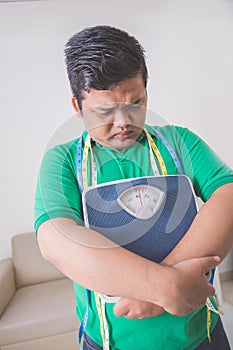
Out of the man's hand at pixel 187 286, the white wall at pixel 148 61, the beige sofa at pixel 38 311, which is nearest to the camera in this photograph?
the man's hand at pixel 187 286

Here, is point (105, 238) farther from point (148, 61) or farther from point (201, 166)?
point (148, 61)

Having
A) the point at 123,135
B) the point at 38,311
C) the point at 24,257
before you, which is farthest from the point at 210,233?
the point at 24,257

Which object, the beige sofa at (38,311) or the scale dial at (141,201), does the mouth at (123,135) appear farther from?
the beige sofa at (38,311)

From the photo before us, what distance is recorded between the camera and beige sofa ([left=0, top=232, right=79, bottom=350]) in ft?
4.31

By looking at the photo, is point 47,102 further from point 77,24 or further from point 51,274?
point 51,274

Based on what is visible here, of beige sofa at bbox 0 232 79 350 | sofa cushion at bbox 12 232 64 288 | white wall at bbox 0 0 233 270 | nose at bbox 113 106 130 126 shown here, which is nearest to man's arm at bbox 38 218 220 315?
nose at bbox 113 106 130 126

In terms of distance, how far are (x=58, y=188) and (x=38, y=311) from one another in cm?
106

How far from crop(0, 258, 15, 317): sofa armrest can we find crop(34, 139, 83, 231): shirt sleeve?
1.12m

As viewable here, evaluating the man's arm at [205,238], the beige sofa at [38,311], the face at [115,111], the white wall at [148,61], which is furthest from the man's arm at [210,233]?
the beige sofa at [38,311]

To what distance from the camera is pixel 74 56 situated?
39 centimetres

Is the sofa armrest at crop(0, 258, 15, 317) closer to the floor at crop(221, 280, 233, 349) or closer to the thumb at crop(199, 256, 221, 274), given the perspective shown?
the floor at crop(221, 280, 233, 349)

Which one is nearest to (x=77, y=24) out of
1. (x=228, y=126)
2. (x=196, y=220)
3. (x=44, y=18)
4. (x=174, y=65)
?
(x=44, y=18)

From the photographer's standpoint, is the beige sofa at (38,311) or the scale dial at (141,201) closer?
the scale dial at (141,201)

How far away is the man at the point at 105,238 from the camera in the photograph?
0.33 m
